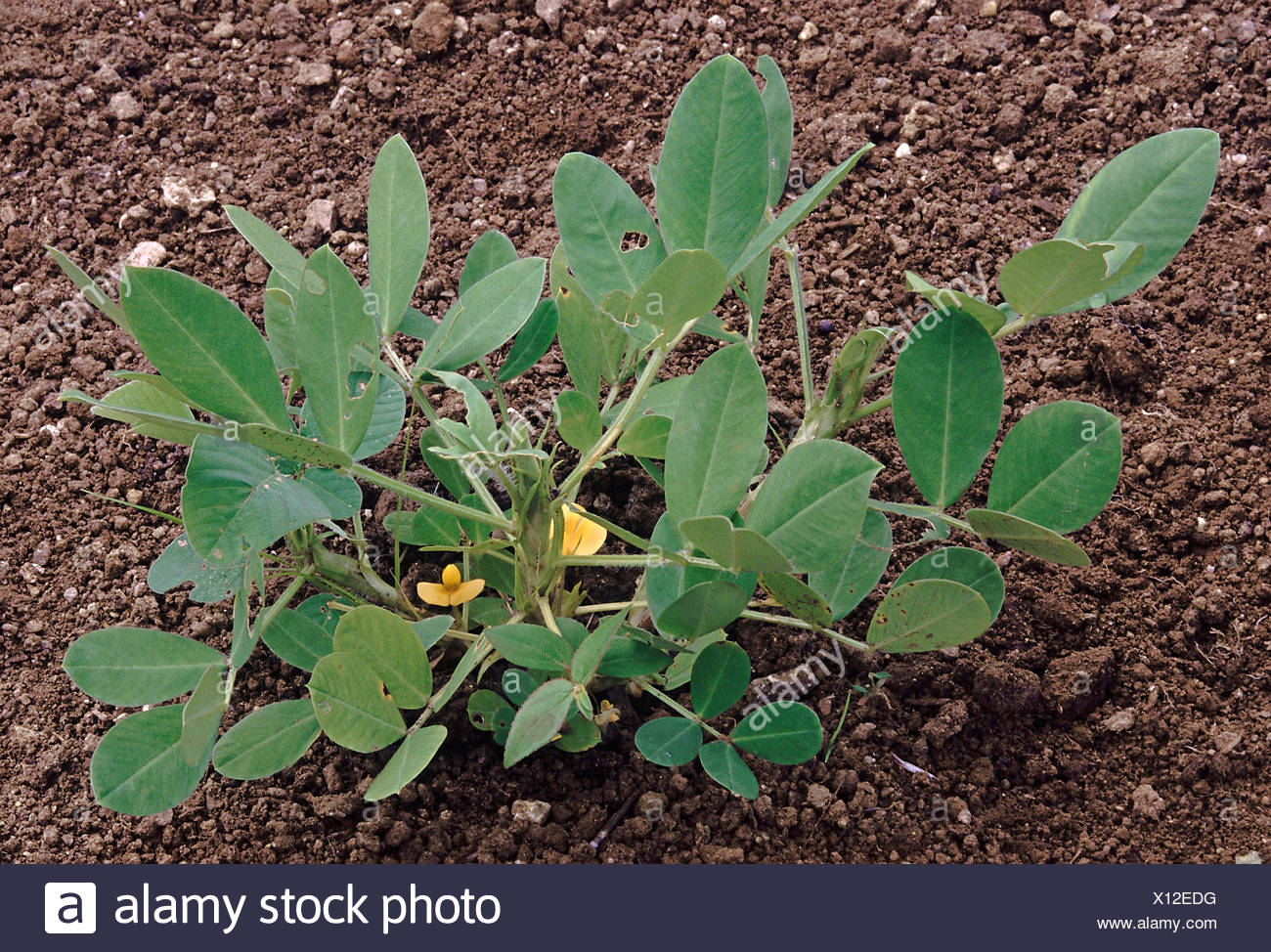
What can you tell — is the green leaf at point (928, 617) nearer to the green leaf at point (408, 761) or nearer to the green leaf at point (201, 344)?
the green leaf at point (408, 761)

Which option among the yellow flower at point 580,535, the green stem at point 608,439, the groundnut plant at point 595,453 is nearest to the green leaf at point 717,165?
the groundnut plant at point 595,453

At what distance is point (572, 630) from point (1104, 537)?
64cm

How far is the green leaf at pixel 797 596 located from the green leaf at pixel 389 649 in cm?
26

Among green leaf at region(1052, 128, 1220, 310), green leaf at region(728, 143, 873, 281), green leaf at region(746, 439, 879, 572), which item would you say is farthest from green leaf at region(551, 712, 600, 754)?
green leaf at region(1052, 128, 1220, 310)

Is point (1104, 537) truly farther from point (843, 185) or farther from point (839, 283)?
point (843, 185)

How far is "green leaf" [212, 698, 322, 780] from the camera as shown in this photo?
828 mm

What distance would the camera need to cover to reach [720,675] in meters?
0.90

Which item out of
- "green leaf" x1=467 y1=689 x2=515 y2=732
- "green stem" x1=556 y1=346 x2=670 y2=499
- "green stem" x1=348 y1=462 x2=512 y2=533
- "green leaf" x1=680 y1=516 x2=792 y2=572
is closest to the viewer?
"green leaf" x1=680 y1=516 x2=792 y2=572

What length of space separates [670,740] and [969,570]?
28 centimetres

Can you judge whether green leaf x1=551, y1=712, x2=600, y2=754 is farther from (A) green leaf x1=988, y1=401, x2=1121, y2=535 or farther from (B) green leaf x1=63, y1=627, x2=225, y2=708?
(A) green leaf x1=988, y1=401, x2=1121, y2=535

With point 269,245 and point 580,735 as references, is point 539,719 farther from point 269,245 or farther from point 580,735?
point 269,245

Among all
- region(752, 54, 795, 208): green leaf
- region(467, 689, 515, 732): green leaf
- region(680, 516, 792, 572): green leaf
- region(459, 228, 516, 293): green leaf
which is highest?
region(752, 54, 795, 208): green leaf

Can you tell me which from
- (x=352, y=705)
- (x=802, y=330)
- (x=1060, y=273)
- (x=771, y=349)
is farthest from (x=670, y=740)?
(x=771, y=349)

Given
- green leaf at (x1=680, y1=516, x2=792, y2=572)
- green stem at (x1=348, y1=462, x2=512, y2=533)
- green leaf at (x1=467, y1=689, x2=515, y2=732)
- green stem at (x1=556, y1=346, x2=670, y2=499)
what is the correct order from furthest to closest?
green leaf at (x1=467, y1=689, x2=515, y2=732)
green stem at (x1=556, y1=346, x2=670, y2=499)
green stem at (x1=348, y1=462, x2=512, y2=533)
green leaf at (x1=680, y1=516, x2=792, y2=572)
